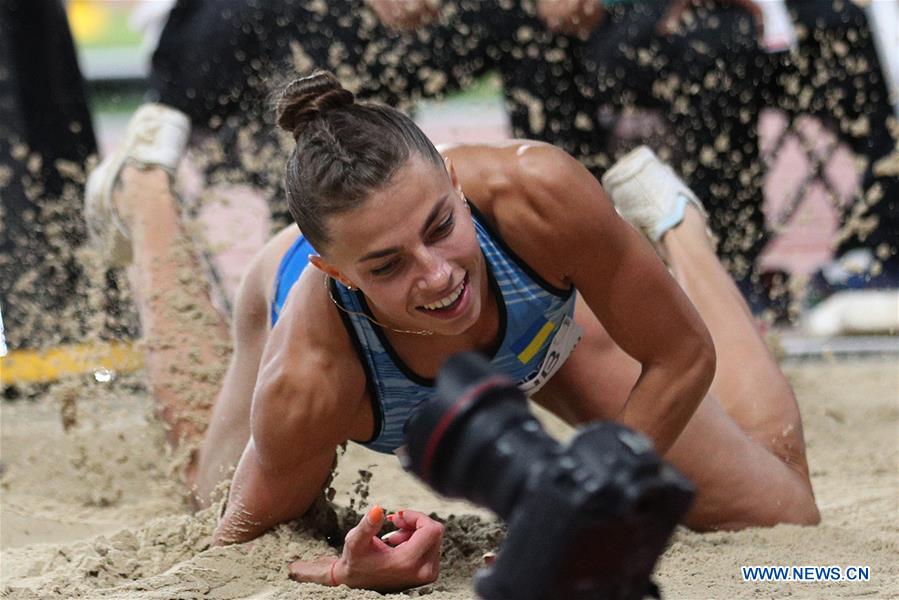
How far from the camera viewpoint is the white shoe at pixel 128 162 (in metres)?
3.54

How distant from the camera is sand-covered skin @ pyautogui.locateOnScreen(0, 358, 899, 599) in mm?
2176

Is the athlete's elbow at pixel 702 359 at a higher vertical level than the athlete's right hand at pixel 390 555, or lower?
higher

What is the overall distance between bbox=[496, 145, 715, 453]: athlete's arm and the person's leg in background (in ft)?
8.72

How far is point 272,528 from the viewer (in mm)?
Result: 2373

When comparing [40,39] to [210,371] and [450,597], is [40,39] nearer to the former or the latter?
[210,371]

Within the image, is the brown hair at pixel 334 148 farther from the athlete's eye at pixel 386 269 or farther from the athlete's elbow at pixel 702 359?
the athlete's elbow at pixel 702 359

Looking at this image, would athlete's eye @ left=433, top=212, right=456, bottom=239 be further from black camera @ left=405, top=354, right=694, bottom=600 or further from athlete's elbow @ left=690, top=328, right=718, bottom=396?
black camera @ left=405, top=354, right=694, bottom=600

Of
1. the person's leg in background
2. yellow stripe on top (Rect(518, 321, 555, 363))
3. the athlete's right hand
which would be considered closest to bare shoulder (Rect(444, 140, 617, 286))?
yellow stripe on top (Rect(518, 321, 555, 363))

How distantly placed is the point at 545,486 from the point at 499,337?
3.58ft

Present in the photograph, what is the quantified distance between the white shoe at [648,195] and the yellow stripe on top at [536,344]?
99 cm

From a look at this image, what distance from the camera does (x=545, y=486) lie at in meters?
1.17

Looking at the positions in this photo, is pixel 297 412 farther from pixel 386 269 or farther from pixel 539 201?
pixel 539 201

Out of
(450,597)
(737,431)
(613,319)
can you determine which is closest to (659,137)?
(737,431)

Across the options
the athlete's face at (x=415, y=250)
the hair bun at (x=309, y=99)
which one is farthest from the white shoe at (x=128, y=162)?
the athlete's face at (x=415, y=250)
